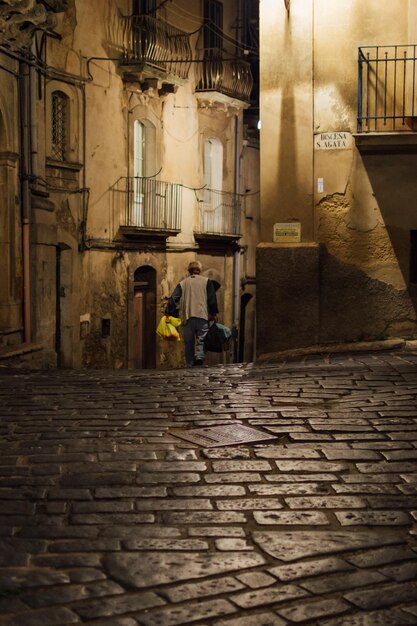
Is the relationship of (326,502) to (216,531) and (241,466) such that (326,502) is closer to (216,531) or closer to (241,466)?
(216,531)

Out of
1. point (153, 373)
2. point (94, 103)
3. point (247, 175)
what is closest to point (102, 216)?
point (94, 103)

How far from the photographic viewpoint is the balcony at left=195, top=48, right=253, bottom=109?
78.9 ft

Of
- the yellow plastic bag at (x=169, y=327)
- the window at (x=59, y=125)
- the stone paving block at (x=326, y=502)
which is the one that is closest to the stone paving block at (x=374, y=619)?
the stone paving block at (x=326, y=502)

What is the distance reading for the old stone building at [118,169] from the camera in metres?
15.1

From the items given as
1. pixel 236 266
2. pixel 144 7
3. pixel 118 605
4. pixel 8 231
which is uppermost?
pixel 144 7

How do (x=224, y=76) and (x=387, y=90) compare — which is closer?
(x=387, y=90)

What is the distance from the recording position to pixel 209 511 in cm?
436

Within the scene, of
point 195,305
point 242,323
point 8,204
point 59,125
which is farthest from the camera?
point 242,323

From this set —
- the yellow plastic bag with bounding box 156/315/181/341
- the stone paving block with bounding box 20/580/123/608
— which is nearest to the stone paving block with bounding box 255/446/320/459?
the stone paving block with bounding box 20/580/123/608

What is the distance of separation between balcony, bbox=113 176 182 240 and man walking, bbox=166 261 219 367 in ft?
27.3

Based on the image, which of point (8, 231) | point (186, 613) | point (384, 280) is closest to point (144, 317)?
point (8, 231)

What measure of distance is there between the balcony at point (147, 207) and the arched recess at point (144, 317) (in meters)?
1.18

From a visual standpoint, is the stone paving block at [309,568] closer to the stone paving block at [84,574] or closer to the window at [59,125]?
the stone paving block at [84,574]

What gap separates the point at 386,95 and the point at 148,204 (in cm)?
1075
